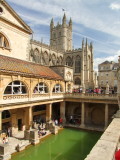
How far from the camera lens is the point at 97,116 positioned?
27.6 metres

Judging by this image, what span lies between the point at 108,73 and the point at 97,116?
34.4m

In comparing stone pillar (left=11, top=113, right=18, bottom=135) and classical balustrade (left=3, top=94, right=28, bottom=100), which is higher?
classical balustrade (left=3, top=94, right=28, bottom=100)

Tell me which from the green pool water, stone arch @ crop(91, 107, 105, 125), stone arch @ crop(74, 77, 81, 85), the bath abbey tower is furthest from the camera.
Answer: stone arch @ crop(74, 77, 81, 85)

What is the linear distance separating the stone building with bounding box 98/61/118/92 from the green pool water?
125ft

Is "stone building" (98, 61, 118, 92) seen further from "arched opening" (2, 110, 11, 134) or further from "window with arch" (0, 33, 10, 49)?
"arched opening" (2, 110, 11, 134)

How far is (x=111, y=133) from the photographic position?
34.1ft

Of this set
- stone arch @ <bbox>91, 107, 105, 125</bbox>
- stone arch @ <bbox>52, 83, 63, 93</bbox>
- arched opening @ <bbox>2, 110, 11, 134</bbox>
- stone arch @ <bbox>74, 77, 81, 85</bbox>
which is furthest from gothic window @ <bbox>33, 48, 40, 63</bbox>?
arched opening @ <bbox>2, 110, 11, 134</bbox>

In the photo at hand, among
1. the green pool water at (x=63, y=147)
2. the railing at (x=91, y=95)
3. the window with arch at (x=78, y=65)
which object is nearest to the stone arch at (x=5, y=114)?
the green pool water at (x=63, y=147)

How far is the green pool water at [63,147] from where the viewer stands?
15366 mm

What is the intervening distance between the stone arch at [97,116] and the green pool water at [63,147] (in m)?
4.72

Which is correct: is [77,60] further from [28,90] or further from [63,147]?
[63,147]

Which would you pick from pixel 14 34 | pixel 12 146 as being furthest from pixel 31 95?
pixel 14 34

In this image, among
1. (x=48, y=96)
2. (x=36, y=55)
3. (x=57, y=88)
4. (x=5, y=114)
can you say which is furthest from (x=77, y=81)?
(x=5, y=114)

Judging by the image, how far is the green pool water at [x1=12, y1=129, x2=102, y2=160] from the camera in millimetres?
15366
